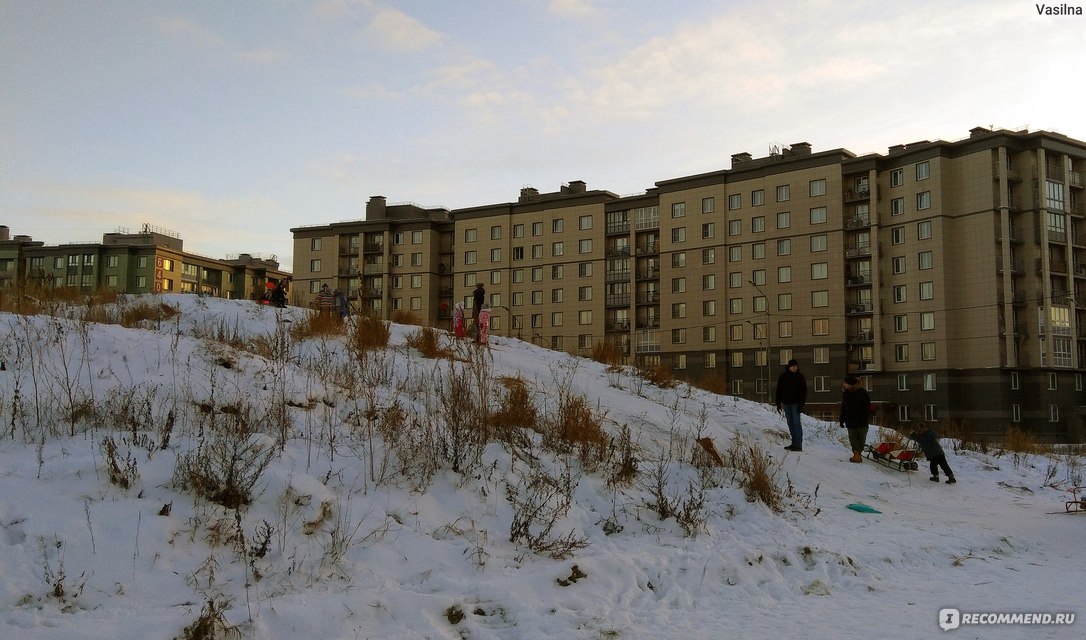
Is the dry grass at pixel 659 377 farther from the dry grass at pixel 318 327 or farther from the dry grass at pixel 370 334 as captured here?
the dry grass at pixel 318 327

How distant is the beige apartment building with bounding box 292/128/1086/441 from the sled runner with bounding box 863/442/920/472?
34.9 m

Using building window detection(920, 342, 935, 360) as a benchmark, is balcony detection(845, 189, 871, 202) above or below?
above

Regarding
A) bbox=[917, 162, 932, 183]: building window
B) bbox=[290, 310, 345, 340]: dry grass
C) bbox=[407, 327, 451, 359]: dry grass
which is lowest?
bbox=[407, 327, 451, 359]: dry grass

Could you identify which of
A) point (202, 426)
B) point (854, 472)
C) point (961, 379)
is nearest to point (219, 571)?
point (202, 426)

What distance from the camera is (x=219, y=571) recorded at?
5531 mm

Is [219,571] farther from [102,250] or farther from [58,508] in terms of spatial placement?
[102,250]

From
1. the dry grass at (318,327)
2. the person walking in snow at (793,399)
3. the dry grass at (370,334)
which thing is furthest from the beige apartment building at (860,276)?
the dry grass at (370,334)

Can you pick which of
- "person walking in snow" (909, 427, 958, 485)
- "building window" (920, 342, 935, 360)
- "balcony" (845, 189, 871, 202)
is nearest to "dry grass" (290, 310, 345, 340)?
"person walking in snow" (909, 427, 958, 485)

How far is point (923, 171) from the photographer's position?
6141cm

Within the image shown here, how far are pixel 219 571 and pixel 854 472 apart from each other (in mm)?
10877

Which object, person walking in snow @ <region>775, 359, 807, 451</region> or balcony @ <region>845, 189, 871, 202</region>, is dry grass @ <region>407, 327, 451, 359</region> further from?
balcony @ <region>845, 189, 871, 202</region>

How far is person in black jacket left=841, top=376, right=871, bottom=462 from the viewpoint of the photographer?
14383mm

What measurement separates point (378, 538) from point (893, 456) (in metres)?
11.3

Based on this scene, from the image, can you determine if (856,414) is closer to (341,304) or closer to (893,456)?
(893,456)
